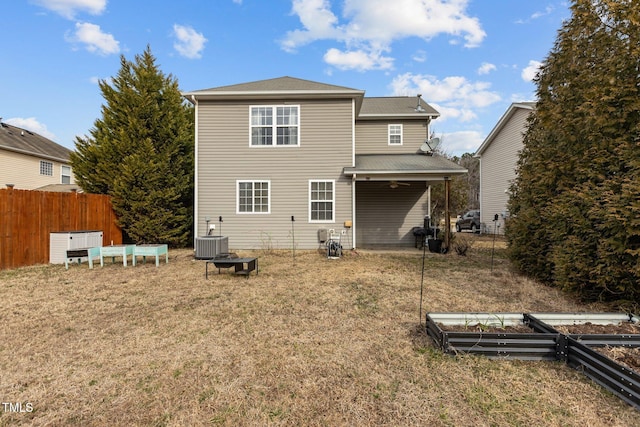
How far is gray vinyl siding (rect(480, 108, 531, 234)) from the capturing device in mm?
16859

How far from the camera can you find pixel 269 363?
3.07 meters

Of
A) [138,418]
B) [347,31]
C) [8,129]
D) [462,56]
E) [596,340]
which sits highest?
[347,31]

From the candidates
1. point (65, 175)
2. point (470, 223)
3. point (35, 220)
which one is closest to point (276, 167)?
point (35, 220)

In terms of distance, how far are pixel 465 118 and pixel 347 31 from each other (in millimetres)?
12286

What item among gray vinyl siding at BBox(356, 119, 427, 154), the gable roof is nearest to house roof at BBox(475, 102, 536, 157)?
gray vinyl siding at BBox(356, 119, 427, 154)

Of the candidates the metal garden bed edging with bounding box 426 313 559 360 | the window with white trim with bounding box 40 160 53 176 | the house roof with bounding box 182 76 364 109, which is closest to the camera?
the metal garden bed edging with bounding box 426 313 559 360

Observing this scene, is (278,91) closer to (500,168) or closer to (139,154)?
(139,154)

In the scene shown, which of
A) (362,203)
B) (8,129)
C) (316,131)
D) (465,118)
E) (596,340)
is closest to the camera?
(596,340)

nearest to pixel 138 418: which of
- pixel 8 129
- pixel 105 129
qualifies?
pixel 105 129

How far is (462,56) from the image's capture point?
13484 millimetres

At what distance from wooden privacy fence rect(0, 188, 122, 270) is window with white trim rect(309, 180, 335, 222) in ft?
23.4

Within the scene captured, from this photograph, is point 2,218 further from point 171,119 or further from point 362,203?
point 362,203

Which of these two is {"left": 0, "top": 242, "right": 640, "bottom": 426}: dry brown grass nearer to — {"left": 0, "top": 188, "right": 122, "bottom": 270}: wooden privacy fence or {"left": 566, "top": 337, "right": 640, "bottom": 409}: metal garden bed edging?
{"left": 566, "top": 337, "right": 640, "bottom": 409}: metal garden bed edging

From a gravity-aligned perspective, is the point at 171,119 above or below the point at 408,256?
above
